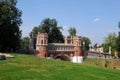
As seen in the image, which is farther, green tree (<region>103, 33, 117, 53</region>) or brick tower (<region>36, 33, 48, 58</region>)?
green tree (<region>103, 33, 117, 53</region>)

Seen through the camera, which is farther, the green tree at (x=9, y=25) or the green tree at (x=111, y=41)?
the green tree at (x=111, y=41)

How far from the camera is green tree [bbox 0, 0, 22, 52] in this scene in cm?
5878

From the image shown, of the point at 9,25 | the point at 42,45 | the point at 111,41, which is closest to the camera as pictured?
the point at 9,25

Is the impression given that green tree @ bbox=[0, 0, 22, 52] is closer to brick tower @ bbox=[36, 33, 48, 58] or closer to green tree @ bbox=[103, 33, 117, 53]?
brick tower @ bbox=[36, 33, 48, 58]

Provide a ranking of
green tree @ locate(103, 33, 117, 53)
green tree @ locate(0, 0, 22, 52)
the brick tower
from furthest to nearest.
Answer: green tree @ locate(103, 33, 117, 53), the brick tower, green tree @ locate(0, 0, 22, 52)

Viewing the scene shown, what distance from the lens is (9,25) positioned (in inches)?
2366

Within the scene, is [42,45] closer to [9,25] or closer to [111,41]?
[9,25]

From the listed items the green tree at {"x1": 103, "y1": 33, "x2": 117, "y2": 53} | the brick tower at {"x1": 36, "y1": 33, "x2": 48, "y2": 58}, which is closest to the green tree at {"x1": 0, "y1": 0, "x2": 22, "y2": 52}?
the brick tower at {"x1": 36, "y1": 33, "x2": 48, "y2": 58}

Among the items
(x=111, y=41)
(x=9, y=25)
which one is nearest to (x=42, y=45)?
(x=9, y=25)

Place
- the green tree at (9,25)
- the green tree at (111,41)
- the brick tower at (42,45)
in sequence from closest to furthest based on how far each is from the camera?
the green tree at (9,25), the brick tower at (42,45), the green tree at (111,41)

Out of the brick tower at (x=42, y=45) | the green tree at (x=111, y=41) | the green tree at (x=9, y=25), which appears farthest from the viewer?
A: the green tree at (x=111, y=41)

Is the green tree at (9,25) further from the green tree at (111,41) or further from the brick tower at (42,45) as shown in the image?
the green tree at (111,41)

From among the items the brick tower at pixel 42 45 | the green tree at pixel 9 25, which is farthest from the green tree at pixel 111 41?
the green tree at pixel 9 25

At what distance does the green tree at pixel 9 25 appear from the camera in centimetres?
5878
